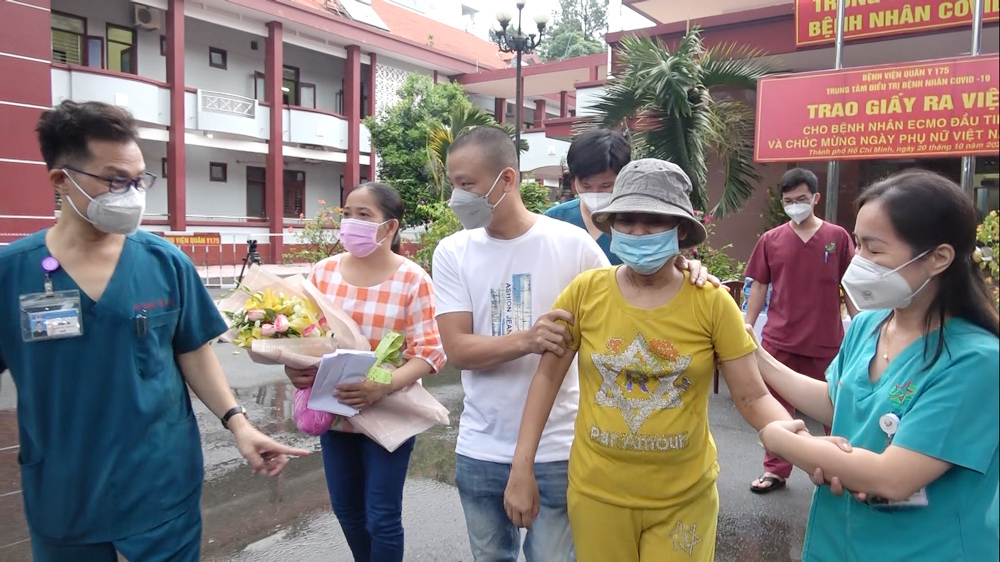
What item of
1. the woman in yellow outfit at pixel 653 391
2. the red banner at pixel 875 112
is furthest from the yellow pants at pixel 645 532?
the red banner at pixel 875 112

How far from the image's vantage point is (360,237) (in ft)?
10.5

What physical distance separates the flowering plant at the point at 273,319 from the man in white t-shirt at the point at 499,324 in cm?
59

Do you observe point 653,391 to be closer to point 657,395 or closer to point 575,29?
point 657,395

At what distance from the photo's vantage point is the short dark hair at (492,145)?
8.54ft

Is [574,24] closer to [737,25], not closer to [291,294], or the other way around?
[737,25]

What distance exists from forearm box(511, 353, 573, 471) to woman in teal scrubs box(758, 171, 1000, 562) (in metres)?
0.67

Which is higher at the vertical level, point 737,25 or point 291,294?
point 737,25

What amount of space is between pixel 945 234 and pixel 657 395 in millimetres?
843

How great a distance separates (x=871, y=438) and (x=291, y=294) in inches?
86.4

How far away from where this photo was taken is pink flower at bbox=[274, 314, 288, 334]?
2.75 metres

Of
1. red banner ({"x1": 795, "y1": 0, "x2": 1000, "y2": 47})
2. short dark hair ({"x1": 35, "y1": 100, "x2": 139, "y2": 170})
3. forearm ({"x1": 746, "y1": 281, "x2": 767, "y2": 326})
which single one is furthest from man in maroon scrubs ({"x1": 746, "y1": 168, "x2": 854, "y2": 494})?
red banner ({"x1": 795, "y1": 0, "x2": 1000, "y2": 47})

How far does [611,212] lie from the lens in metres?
2.14

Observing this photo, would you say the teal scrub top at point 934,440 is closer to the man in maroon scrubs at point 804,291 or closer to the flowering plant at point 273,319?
the flowering plant at point 273,319

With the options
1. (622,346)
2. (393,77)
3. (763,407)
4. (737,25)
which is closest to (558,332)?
(622,346)
